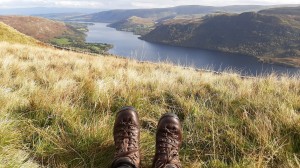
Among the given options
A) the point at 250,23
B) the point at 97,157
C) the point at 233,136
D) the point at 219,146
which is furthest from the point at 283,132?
the point at 250,23

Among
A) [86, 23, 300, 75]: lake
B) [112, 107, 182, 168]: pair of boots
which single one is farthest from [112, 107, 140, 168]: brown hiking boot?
[86, 23, 300, 75]: lake

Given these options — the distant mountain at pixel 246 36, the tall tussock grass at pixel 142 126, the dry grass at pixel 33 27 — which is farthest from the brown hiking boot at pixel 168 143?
the dry grass at pixel 33 27

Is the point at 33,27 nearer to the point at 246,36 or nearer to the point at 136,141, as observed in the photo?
the point at 246,36

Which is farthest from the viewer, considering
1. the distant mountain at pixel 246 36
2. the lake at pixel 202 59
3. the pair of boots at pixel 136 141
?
the distant mountain at pixel 246 36

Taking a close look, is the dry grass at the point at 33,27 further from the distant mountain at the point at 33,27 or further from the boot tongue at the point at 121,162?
the boot tongue at the point at 121,162

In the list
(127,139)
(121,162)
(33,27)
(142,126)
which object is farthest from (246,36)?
(121,162)

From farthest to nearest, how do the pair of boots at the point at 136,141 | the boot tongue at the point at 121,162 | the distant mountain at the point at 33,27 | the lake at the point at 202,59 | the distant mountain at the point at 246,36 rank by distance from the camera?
the distant mountain at the point at 33,27 → the distant mountain at the point at 246,36 → the lake at the point at 202,59 → the pair of boots at the point at 136,141 → the boot tongue at the point at 121,162
